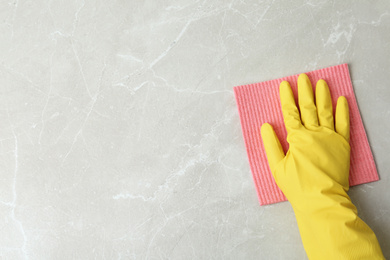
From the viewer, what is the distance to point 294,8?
0.98 meters

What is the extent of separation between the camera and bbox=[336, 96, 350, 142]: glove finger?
91 cm

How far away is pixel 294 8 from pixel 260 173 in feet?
1.46

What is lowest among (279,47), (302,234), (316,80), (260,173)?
(302,234)

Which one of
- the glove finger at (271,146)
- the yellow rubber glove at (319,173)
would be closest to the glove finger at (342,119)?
the yellow rubber glove at (319,173)

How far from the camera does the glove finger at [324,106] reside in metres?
0.92

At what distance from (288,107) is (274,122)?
0.05 meters

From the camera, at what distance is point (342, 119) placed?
917 mm

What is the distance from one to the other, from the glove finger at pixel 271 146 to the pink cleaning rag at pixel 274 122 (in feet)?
0.07

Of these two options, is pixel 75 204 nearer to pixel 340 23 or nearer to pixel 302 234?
pixel 302 234

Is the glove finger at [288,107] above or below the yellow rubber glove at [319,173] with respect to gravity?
above

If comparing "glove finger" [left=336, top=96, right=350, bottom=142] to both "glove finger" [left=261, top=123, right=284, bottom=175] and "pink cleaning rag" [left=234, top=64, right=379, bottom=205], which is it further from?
"glove finger" [left=261, top=123, right=284, bottom=175]

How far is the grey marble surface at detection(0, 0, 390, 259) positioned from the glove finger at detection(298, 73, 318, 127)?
0.16 feet

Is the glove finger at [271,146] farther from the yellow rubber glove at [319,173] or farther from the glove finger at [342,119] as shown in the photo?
the glove finger at [342,119]

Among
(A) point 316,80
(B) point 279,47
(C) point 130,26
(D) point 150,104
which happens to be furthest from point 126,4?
(A) point 316,80
